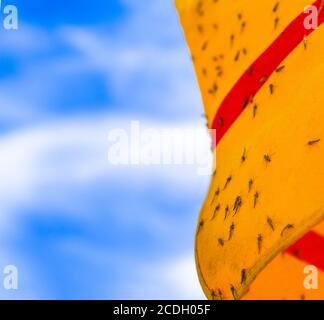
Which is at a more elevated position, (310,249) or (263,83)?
(263,83)

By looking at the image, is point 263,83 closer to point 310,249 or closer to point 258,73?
point 258,73

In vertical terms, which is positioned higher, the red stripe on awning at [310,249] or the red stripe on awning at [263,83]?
the red stripe on awning at [263,83]

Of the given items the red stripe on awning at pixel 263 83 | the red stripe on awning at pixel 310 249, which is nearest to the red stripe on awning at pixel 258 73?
the red stripe on awning at pixel 263 83

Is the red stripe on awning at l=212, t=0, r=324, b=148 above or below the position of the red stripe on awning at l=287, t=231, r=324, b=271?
above

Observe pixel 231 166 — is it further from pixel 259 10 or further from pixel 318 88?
pixel 259 10

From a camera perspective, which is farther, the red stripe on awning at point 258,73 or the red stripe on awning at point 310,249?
the red stripe on awning at point 258,73

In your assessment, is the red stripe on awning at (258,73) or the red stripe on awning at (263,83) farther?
the red stripe on awning at (258,73)

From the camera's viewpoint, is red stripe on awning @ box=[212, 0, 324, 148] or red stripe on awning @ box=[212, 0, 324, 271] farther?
red stripe on awning @ box=[212, 0, 324, 148]

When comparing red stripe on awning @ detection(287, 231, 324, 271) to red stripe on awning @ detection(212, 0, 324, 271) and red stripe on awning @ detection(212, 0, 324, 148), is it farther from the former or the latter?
red stripe on awning @ detection(212, 0, 324, 148)

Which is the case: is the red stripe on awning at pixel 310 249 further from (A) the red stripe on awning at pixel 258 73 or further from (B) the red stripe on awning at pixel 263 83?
(A) the red stripe on awning at pixel 258 73

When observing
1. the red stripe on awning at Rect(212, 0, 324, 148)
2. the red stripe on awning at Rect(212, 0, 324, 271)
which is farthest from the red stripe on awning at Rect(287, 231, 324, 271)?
the red stripe on awning at Rect(212, 0, 324, 148)

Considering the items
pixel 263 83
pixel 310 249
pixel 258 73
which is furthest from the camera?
pixel 258 73

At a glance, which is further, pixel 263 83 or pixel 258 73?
pixel 258 73

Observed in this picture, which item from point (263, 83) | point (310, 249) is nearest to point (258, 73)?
point (263, 83)
